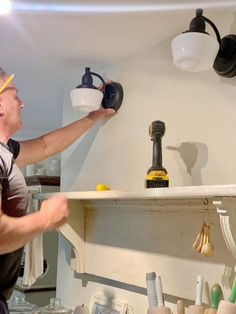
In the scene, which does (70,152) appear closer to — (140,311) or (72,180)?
(72,180)

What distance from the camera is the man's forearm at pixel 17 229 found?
3.73ft

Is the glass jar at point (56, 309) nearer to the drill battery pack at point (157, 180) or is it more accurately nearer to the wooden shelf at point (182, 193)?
the wooden shelf at point (182, 193)

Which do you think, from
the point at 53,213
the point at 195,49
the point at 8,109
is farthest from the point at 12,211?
the point at 195,49

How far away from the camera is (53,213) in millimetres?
1232

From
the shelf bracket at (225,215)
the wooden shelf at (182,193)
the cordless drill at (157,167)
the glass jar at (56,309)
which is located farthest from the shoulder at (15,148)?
the shelf bracket at (225,215)

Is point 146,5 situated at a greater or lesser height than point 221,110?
greater

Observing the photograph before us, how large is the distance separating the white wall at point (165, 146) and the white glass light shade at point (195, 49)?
0.58 feet

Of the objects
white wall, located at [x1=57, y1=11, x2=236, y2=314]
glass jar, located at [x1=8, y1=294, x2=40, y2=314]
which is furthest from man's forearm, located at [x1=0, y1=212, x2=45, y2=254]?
glass jar, located at [x1=8, y1=294, x2=40, y2=314]

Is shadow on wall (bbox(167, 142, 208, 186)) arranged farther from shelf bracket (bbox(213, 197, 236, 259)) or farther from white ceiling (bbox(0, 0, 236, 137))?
white ceiling (bbox(0, 0, 236, 137))

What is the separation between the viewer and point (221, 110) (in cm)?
143

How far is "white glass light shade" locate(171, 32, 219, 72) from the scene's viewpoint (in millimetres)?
1240

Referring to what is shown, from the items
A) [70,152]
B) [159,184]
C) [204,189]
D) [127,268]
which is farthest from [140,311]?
[70,152]

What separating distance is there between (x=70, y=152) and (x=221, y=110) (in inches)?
41.2

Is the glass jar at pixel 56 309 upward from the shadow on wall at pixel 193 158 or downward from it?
downward
